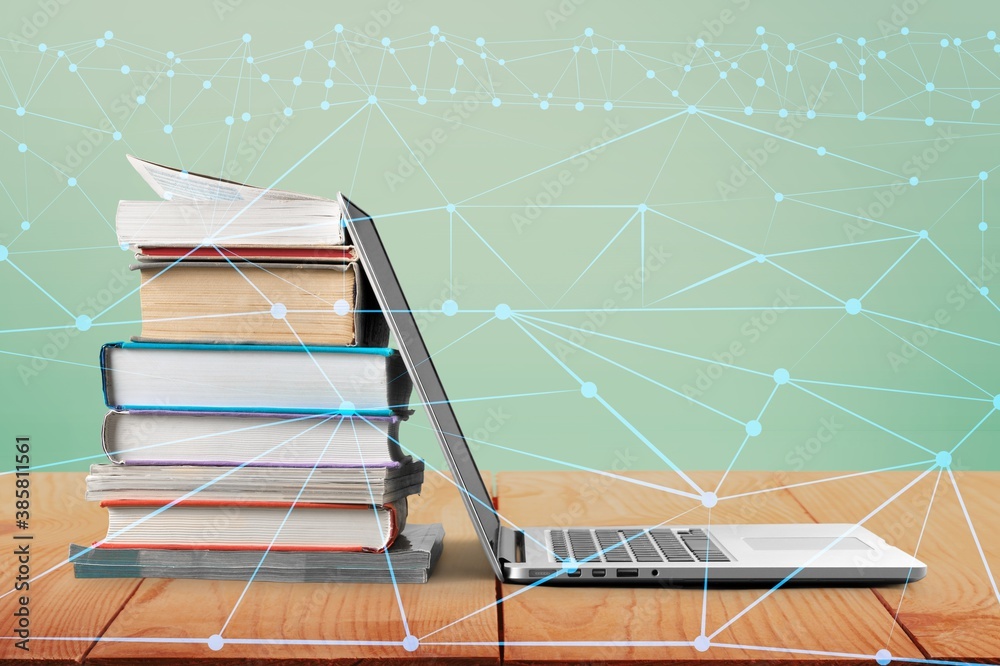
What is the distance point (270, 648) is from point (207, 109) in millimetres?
2363

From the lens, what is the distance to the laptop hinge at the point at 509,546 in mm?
902

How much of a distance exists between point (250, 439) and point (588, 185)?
2.06m

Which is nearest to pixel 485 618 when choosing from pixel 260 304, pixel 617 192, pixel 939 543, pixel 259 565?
pixel 259 565

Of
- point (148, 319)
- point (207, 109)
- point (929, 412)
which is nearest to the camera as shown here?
point (148, 319)

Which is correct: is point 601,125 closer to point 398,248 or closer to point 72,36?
point 398,248

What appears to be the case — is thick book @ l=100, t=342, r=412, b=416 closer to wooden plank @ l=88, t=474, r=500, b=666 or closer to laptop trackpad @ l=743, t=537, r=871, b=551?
wooden plank @ l=88, t=474, r=500, b=666

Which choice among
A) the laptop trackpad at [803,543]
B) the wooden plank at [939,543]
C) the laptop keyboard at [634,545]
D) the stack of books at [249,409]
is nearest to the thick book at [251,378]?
the stack of books at [249,409]

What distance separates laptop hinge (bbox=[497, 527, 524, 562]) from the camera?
0.90m

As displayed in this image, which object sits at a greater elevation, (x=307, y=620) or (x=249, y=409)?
(x=249, y=409)

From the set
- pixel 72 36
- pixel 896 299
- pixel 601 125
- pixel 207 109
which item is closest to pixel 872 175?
pixel 896 299

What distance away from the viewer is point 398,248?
2.77 metres

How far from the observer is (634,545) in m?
0.94

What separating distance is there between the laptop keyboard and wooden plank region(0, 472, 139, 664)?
44 cm

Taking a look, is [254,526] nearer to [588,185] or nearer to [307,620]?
[307,620]
